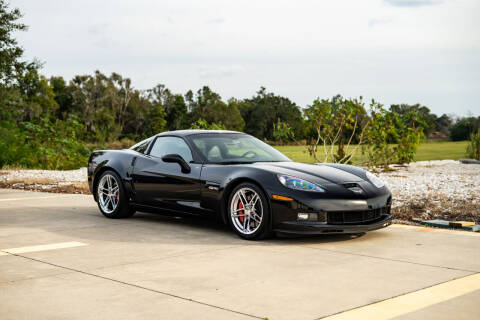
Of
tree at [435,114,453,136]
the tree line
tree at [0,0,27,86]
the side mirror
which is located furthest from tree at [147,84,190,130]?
the side mirror

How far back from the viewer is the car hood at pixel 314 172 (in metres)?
6.75

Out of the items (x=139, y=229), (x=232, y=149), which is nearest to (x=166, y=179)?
(x=139, y=229)

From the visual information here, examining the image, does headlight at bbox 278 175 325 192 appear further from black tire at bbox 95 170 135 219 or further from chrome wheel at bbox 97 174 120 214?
chrome wheel at bbox 97 174 120 214

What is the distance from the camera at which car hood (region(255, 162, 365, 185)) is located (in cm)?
675

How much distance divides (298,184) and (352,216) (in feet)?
2.26

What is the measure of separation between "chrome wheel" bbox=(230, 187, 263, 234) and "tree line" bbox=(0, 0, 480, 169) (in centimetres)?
926

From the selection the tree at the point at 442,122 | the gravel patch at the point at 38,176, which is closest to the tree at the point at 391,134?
the gravel patch at the point at 38,176

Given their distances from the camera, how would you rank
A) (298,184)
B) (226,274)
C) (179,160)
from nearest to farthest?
(226,274)
(298,184)
(179,160)

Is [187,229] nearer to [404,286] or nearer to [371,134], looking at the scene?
[404,286]

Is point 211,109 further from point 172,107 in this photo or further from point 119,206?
point 119,206

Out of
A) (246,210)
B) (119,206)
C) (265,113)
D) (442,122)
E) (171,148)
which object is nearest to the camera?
(246,210)

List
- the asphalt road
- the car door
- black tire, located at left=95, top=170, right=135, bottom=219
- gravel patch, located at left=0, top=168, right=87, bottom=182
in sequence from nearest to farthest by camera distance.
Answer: the asphalt road, the car door, black tire, located at left=95, top=170, right=135, bottom=219, gravel patch, located at left=0, top=168, right=87, bottom=182

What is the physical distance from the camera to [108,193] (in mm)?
8742

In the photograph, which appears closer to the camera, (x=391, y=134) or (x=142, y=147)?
(x=142, y=147)
